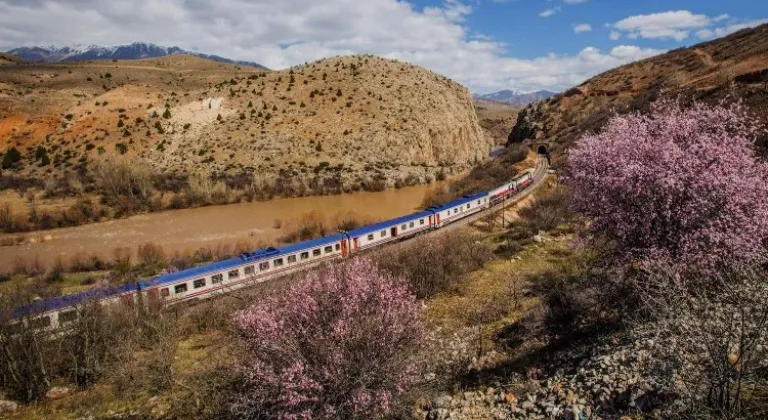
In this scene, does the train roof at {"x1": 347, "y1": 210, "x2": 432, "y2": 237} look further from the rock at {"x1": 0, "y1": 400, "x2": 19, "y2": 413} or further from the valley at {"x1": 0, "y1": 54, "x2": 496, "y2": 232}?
the valley at {"x1": 0, "y1": 54, "x2": 496, "y2": 232}

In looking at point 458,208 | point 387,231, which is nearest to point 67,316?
point 387,231

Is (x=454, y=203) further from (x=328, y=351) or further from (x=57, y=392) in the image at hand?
(x=328, y=351)

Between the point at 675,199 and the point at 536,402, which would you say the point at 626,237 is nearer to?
the point at 675,199

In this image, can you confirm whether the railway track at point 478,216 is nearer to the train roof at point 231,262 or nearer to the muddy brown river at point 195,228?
the train roof at point 231,262

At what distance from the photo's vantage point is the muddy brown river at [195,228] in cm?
3916

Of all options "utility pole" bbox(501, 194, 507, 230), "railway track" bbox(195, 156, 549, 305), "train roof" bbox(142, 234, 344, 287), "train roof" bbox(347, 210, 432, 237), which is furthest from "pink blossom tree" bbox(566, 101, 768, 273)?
"utility pole" bbox(501, 194, 507, 230)

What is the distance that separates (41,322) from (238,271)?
988 cm

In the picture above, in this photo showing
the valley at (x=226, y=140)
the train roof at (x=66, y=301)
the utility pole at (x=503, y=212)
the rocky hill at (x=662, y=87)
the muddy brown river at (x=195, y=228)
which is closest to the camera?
the train roof at (x=66, y=301)

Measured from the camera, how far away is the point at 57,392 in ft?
51.1

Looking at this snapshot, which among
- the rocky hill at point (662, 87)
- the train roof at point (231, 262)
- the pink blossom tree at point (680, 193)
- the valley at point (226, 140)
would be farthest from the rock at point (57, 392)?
the valley at point (226, 140)

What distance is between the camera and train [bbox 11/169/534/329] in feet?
57.9

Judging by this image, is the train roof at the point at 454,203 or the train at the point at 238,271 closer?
the train at the point at 238,271

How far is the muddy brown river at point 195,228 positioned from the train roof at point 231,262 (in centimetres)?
1232

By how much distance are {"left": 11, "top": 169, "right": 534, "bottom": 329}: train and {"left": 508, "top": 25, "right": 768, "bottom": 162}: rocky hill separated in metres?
21.5
